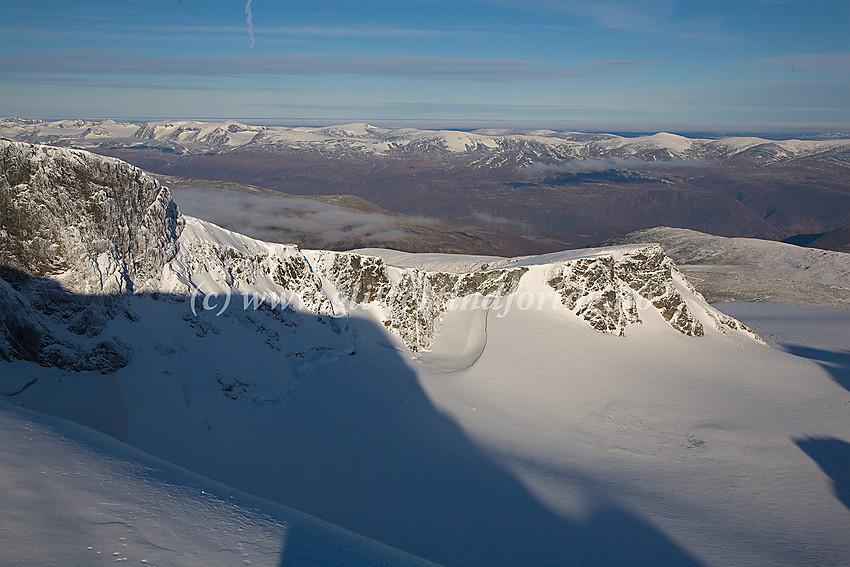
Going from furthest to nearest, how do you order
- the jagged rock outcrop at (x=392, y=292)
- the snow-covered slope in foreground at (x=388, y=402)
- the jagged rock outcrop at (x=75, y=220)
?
the jagged rock outcrop at (x=392, y=292)
the jagged rock outcrop at (x=75, y=220)
the snow-covered slope in foreground at (x=388, y=402)

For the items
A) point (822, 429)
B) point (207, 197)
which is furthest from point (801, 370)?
point (207, 197)

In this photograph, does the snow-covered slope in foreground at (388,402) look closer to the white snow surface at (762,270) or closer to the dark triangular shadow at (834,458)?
the dark triangular shadow at (834,458)

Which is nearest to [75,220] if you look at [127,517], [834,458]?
[127,517]

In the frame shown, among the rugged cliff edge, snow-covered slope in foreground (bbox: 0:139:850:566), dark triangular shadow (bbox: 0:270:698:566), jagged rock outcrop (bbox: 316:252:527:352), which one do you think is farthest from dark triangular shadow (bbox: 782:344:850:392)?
jagged rock outcrop (bbox: 316:252:527:352)

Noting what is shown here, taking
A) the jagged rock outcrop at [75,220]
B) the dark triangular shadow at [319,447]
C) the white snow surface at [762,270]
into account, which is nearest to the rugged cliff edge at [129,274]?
the jagged rock outcrop at [75,220]

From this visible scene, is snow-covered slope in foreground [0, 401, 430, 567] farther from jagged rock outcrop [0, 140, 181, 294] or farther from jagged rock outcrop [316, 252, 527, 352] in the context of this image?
jagged rock outcrop [316, 252, 527, 352]

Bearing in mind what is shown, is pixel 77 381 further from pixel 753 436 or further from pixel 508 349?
pixel 753 436
